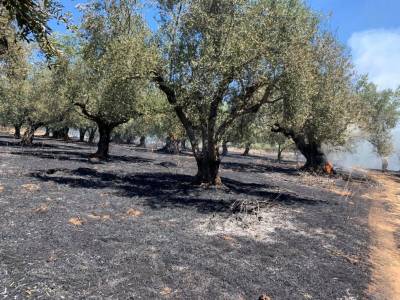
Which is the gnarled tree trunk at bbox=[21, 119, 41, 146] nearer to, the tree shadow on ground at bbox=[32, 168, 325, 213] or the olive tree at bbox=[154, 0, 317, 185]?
the tree shadow on ground at bbox=[32, 168, 325, 213]

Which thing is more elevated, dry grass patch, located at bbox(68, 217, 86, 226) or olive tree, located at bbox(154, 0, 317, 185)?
olive tree, located at bbox(154, 0, 317, 185)

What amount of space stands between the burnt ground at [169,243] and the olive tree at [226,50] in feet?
17.6

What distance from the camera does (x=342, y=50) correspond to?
123 feet

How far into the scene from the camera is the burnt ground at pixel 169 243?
10.3m

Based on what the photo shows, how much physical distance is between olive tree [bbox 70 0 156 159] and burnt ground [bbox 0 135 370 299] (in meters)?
6.40

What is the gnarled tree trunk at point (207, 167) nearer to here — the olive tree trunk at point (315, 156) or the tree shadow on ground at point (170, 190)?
the tree shadow on ground at point (170, 190)

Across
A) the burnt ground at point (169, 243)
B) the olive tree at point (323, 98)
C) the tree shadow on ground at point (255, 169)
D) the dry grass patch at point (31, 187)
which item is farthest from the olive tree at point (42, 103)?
the olive tree at point (323, 98)

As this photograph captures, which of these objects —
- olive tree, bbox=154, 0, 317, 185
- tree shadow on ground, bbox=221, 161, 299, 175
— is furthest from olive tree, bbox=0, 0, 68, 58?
tree shadow on ground, bbox=221, 161, 299, 175

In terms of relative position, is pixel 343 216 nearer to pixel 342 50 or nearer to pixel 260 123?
pixel 260 123

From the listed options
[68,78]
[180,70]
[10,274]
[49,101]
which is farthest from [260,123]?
[49,101]

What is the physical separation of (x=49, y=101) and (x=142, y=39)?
2333cm

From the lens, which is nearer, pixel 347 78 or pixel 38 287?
pixel 38 287

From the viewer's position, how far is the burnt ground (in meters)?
10.3

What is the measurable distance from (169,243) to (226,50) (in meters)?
12.1
